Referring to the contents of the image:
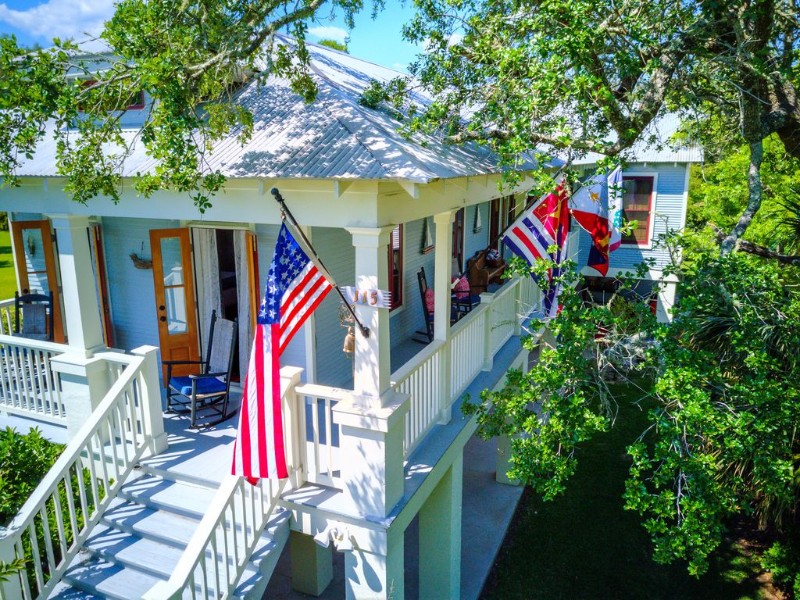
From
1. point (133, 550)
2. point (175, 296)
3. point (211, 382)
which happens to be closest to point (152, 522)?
point (133, 550)

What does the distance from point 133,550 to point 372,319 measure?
11.0 ft

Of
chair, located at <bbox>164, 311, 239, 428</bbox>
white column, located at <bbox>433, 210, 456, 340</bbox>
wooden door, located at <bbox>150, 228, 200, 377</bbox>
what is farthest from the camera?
wooden door, located at <bbox>150, 228, 200, 377</bbox>

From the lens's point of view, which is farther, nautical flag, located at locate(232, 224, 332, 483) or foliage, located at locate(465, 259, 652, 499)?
foliage, located at locate(465, 259, 652, 499)

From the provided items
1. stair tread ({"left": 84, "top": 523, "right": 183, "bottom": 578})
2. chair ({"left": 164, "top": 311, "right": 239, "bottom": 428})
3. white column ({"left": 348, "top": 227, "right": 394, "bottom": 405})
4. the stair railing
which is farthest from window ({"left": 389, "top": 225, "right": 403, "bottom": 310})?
stair tread ({"left": 84, "top": 523, "right": 183, "bottom": 578})

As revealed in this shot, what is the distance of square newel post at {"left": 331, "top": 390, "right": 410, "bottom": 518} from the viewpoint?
5.52m

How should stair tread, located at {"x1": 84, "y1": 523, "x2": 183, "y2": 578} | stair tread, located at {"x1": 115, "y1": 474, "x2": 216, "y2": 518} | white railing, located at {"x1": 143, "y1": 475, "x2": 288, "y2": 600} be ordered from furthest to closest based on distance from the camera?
stair tread, located at {"x1": 115, "y1": 474, "x2": 216, "y2": 518} < stair tread, located at {"x1": 84, "y1": 523, "x2": 183, "y2": 578} < white railing, located at {"x1": 143, "y1": 475, "x2": 288, "y2": 600}

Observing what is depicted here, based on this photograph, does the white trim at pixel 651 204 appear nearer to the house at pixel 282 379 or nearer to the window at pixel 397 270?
the window at pixel 397 270

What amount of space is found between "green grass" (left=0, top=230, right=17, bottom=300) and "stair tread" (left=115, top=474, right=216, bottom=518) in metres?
22.9

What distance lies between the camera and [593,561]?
9.71 meters

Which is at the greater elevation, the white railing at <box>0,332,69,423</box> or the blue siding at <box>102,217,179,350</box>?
the blue siding at <box>102,217,179,350</box>

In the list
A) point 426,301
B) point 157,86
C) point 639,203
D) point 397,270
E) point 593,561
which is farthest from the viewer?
point 639,203

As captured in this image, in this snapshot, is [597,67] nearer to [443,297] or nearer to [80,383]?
[443,297]

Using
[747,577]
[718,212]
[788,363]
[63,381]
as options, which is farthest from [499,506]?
[718,212]

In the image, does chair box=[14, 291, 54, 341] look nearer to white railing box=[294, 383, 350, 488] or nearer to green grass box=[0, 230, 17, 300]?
white railing box=[294, 383, 350, 488]
